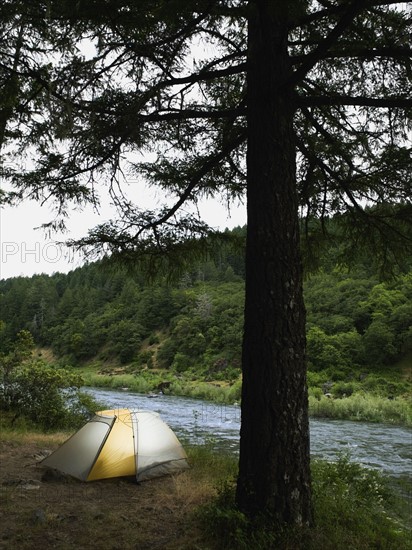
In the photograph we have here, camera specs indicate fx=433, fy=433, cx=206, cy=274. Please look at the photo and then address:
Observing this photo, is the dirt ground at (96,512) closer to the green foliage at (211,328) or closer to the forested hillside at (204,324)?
the green foliage at (211,328)

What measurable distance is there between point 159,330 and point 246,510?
62.6m

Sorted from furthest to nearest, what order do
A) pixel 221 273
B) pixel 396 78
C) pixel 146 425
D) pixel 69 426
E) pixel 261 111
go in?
pixel 221 273
pixel 69 426
pixel 146 425
pixel 396 78
pixel 261 111

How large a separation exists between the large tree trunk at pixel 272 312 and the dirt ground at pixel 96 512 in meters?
0.79

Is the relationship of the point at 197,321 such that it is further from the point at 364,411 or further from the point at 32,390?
the point at 32,390

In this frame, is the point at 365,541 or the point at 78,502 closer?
the point at 365,541

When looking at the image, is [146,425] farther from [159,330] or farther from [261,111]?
[159,330]

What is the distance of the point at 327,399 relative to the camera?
22641 mm

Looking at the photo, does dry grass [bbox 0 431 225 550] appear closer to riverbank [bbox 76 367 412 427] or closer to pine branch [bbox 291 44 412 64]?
pine branch [bbox 291 44 412 64]

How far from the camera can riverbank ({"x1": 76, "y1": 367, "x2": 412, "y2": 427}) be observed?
20156 millimetres

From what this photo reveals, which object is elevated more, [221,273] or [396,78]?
[221,273]

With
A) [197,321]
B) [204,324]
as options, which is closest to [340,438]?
[204,324]

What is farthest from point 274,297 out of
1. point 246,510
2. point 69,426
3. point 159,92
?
point 69,426

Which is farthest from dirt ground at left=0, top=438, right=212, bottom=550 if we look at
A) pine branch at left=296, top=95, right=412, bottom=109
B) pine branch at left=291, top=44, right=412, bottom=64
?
pine branch at left=291, top=44, right=412, bottom=64

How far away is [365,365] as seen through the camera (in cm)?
3791
